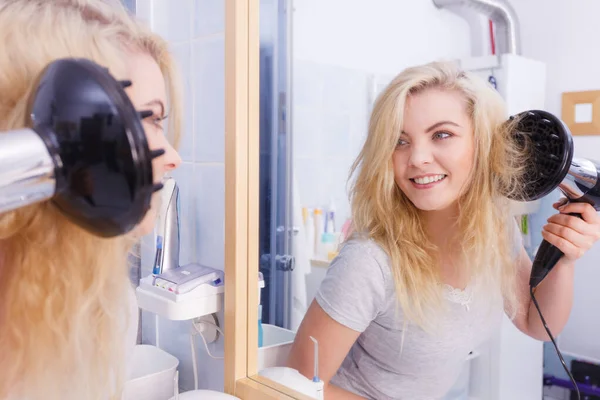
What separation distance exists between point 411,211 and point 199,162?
38 cm

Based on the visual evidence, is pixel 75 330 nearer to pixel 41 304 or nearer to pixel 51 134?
pixel 41 304

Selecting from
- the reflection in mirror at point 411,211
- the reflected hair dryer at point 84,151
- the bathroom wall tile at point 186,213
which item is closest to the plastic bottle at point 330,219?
the reflection in mirror at point 411,211

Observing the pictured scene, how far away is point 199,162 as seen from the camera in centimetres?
86

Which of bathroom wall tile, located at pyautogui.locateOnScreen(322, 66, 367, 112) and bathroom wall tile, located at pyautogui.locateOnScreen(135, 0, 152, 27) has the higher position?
bathroom wall tile, located at pyautogui.locateOnScreen(135, 0, 152, 27)

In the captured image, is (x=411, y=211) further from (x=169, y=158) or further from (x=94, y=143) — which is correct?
(x=94, y=143)

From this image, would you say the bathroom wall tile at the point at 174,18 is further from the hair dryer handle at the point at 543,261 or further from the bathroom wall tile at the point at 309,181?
the hair dryer handle at the point at 543,261

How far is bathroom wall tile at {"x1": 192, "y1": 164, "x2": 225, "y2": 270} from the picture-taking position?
2.85ft

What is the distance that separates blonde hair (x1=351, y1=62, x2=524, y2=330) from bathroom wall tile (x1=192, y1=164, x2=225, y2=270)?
0.79 feet

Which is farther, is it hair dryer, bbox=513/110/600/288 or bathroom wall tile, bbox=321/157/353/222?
bathroom wall tile, bbox=321/157/353/222

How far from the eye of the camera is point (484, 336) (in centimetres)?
72

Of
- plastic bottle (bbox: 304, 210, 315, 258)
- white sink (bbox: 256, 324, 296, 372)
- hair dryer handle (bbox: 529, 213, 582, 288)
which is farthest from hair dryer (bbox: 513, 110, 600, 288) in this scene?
white sink (bbox: 256, 324, 296, 372)

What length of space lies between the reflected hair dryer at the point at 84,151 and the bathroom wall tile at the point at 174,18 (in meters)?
0.45

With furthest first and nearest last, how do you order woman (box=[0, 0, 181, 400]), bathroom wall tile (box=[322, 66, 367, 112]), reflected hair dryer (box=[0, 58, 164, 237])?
bathroom wall tile (box=[322, 66, 367, 112]), woman (box=[0, 0, 181, 400]), reflected hair dryer (box=[0, 58, 164, 237])

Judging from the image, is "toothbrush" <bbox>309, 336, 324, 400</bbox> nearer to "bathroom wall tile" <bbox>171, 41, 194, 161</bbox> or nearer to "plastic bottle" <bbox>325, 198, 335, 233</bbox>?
"plastic bottle" <bbox>325, 198, 335, 233</bbox>
